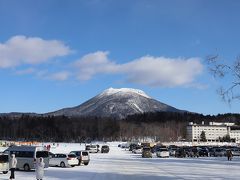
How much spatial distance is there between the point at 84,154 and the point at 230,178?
2032cm

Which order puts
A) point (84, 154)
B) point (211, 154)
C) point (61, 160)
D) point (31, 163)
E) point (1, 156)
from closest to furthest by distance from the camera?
point (1, 156) → point (31, 163) → point (61, 160) → point (84, 154) → point (211, 154)

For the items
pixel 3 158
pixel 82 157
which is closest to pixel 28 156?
pixel 3 158

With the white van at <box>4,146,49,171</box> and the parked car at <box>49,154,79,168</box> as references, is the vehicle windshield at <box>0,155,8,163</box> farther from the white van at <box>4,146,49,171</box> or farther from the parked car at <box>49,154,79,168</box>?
the parked car at <box>49,154,79,168</box>

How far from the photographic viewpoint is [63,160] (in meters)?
43.2

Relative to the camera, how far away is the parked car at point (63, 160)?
4297cm

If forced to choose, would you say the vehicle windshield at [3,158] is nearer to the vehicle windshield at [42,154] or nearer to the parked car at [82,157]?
the vehicle windshield at [42,154]

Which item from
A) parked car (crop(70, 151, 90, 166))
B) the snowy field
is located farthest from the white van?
parked car (crop(70, 151, 90, 166))

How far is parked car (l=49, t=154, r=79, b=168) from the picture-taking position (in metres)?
43.0

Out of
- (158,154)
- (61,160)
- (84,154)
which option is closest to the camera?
(61,160)

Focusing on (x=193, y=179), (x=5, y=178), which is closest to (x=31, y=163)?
(x=5, y=178)

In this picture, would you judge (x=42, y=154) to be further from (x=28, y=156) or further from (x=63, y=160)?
(x=63, y=160)

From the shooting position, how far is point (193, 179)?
2775 centimetres

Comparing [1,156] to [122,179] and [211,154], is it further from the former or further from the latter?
[211,154]

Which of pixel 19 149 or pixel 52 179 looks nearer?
pixel 52 179
